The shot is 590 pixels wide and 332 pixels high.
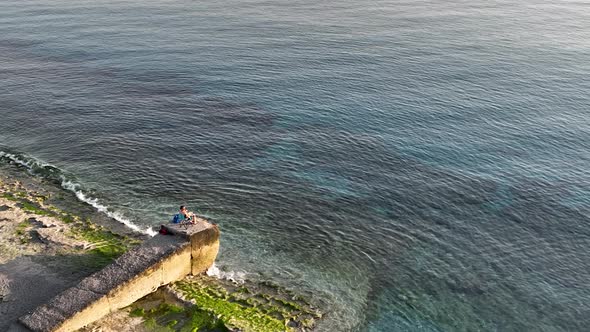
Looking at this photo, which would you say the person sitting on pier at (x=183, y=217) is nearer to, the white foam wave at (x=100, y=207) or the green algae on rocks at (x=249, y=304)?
the green algae on rocks at (x=249, y=304)

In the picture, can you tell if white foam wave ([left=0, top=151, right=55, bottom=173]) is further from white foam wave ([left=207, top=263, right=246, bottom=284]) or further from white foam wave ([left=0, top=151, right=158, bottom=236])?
white foam wave ([left=207, top=263, right=246, bottom=284])

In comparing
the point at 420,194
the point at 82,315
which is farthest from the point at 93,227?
the point at 420,194

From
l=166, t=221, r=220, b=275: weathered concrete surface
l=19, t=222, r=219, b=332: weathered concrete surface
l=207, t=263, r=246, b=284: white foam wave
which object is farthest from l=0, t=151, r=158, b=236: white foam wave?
l=19, t=222, r=219, b=332: weathered concrete surface

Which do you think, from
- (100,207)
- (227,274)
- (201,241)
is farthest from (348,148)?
(100,207)

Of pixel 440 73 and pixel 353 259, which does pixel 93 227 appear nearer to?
pixel 353 259

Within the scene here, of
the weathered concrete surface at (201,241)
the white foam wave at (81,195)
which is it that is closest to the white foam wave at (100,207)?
the white foam wave at (81,195)
